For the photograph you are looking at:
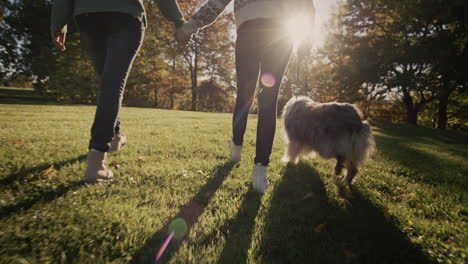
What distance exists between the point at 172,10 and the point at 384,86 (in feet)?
58.1

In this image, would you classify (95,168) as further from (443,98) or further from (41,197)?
(443,98)

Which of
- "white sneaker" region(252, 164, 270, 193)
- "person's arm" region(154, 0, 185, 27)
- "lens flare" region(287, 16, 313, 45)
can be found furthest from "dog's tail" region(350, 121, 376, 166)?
"person's arm" region(154, 0, 185, 27)

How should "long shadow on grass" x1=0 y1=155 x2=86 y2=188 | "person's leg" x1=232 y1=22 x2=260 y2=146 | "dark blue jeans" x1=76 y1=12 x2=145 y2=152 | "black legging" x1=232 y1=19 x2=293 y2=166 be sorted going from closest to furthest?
"long shadow on grass" x1=0 y1=155 x2=86 y2=188
"dark blue jeans" x1=76 y1=12 x2=145 y2=152
"black legging" x1=232 y1=19 x2=293 y2=166
"person's leg" x1=232 y1=22 x2=260 y2=146

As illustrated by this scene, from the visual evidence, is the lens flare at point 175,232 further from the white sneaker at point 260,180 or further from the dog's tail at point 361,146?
the dog's tail at point 361,146

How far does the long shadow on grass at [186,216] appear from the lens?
45.5 inches

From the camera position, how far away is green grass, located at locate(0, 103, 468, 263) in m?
1.19

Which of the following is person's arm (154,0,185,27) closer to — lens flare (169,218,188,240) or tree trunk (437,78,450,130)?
lens flare (169,218,188,240)

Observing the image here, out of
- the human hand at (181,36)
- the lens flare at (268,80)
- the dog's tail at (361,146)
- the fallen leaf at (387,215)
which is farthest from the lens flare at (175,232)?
the dog's tail at (361,146)

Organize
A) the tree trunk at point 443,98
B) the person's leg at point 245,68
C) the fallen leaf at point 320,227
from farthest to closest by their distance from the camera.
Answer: the tree trunk at point 443,98, the person's leg at point 245,68, the fallen leaf at point 320,227

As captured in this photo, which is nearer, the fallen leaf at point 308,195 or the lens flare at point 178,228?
the lens flare at point 178,228

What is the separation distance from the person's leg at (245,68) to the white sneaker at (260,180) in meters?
0.83

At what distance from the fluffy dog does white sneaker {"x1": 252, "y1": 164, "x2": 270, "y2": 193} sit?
1.09m

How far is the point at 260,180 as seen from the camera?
2.20 metres

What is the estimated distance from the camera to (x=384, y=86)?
50.9 feet
